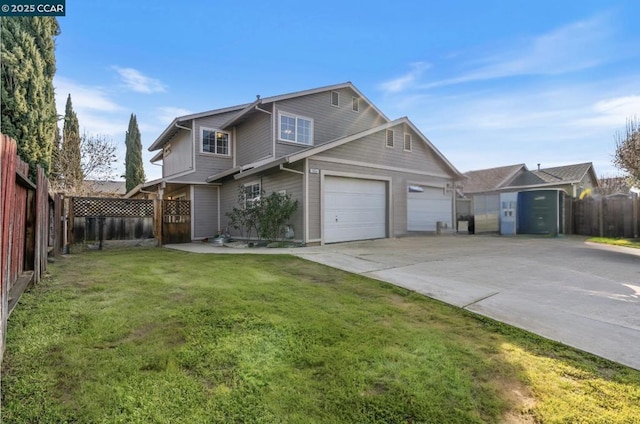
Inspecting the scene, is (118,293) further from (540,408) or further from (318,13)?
(318,13)

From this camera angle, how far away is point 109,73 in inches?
486

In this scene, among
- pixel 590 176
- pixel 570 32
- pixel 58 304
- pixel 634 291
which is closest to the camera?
pixel 58 304

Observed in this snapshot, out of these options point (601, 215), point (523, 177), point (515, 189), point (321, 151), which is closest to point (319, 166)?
point (321, 151)

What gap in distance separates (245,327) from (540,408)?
247 centimetres

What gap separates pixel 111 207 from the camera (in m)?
11.6

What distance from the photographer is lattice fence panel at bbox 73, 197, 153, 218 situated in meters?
10.9

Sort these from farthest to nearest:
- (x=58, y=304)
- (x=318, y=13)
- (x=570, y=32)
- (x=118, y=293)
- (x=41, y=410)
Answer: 1. (x=318, y=13)
2. (x=570, y=32)
3. (x=118, y=293)
4. (x=58, y=304)
5. (x=41, y=410)

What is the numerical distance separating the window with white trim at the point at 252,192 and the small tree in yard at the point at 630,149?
16926mm

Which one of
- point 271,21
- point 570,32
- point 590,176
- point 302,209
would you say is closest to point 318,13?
point 271,21

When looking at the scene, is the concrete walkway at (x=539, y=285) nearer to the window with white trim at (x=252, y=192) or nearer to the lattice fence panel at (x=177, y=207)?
the window with white trim at (x=252, y=192)

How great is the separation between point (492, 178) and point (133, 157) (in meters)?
31.0

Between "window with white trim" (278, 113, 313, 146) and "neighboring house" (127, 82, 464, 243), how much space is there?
42mm

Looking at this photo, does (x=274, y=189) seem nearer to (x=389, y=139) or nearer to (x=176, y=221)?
(x=176, y=221)

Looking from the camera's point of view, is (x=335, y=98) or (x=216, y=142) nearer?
(x=335, y=98)
